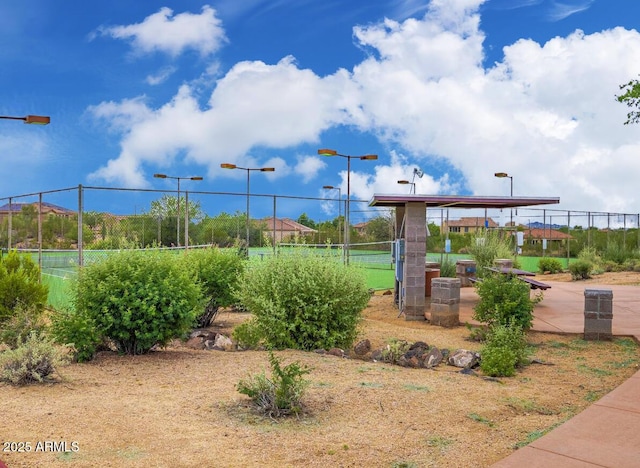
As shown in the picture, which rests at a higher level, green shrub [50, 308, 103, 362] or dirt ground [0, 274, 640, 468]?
green shrub [50, 308, 103, 362]

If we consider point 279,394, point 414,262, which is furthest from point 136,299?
point 414,262

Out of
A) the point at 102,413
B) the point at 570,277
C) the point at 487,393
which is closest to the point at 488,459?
the point at 487,393

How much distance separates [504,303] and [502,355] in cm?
290

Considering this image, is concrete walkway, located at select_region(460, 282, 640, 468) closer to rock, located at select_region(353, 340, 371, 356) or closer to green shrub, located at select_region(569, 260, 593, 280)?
rock, located at select_region(353, 340, 371, 356)

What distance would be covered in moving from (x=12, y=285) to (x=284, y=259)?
5.49 metres

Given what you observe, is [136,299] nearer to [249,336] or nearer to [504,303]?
[249,336]

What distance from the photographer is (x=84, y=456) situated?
14.8 feet

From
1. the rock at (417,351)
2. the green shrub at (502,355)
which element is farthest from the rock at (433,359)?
the green shrub at (502,355)

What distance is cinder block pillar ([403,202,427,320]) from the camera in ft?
43.0

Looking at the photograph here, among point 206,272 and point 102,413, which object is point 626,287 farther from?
point 102,413

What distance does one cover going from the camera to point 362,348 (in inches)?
370

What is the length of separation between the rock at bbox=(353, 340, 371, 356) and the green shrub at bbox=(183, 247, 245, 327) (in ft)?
10.4

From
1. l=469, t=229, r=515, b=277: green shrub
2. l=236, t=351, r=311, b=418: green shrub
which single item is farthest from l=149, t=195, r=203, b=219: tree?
l=236, t=351, r=311, b=418: green shrub

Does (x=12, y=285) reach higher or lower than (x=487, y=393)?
higher
